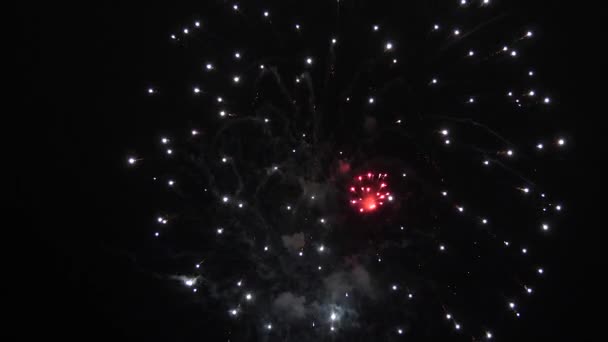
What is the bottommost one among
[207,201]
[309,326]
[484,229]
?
[309,326]

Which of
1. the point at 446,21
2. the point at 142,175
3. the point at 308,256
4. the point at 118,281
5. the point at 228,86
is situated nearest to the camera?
the point at 446,21

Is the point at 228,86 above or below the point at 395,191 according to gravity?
above

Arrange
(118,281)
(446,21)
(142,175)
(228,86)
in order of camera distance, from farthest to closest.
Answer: (118,281) → (142,175) → (228,86) → (446,21)

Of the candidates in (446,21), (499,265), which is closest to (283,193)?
(446,21)

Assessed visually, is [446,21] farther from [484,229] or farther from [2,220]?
[2,220]

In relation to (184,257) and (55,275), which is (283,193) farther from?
(55,275)

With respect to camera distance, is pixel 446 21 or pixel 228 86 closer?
pixel 446 21

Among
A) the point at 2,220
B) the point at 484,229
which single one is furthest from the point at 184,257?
the point at 484,229
